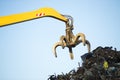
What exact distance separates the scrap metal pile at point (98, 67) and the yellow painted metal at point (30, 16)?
302 centimetres

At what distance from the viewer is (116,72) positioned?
378 inches

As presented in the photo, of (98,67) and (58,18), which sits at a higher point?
(58,18)

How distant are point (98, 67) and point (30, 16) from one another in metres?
3.98

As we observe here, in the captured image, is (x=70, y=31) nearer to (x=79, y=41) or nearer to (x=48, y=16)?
(x=79, y=41)

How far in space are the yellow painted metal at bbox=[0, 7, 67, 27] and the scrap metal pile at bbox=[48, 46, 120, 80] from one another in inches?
119

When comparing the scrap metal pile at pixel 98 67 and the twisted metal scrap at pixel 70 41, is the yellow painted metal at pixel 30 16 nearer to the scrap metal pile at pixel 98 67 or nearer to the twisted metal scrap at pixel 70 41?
the twisted metal scrap at pixel 70 41

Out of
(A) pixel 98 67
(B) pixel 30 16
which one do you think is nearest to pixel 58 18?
(B) pixel 30 16

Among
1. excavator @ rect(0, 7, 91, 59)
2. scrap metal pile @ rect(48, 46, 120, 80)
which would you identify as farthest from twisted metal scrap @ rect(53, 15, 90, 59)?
scrap metal pile @ rect(48, 46, 120, 80)

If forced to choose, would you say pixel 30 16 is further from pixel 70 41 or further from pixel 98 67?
pixel 98 67

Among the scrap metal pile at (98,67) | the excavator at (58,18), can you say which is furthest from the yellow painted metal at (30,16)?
the scrap metal pile at (98,67)

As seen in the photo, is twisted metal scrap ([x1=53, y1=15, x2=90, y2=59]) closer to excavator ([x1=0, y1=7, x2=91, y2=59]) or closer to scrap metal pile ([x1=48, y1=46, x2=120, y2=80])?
excavator ([x1=0, y1=7, x2=91, y2=59])

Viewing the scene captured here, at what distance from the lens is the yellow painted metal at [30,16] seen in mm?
7277

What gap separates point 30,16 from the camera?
7738 millimetres

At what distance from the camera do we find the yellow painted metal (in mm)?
7277
